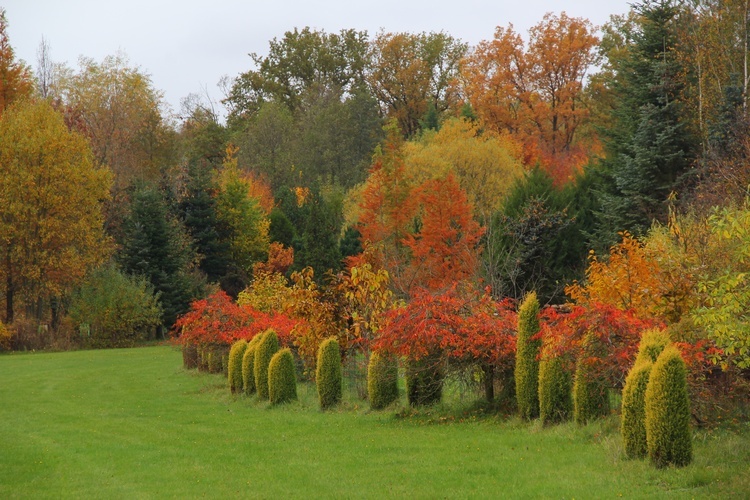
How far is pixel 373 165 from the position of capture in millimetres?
43781

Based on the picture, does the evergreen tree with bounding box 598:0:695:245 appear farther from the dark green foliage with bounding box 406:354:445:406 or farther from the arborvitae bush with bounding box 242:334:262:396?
the dark green foliage with bounding box 406:354:445:406

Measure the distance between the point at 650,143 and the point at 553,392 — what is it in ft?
63.8

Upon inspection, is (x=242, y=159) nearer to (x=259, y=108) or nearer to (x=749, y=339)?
(x=259, y=108)

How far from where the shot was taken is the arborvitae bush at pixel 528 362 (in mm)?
12555

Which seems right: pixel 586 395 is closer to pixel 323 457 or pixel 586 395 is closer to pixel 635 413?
pixel 635 413

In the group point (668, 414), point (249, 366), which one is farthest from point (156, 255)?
point (668, 414)

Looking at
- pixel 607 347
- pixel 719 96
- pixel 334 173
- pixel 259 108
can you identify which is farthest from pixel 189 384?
pixel 259 108

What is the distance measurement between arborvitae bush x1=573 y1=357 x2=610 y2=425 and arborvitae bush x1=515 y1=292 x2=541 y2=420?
1051 mm

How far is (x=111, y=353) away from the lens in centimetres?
3503

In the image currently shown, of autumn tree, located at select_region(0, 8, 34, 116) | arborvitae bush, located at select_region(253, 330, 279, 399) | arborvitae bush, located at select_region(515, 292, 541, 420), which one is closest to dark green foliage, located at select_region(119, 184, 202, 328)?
autumn tree, located at select_region(0, 8, 34, 116)

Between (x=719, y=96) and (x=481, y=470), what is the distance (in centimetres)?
2616

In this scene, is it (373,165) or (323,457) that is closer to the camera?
(323,457)

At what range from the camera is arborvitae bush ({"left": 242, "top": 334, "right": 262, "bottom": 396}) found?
1809cm

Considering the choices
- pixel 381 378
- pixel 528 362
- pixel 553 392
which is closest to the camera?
pixel 553 392
